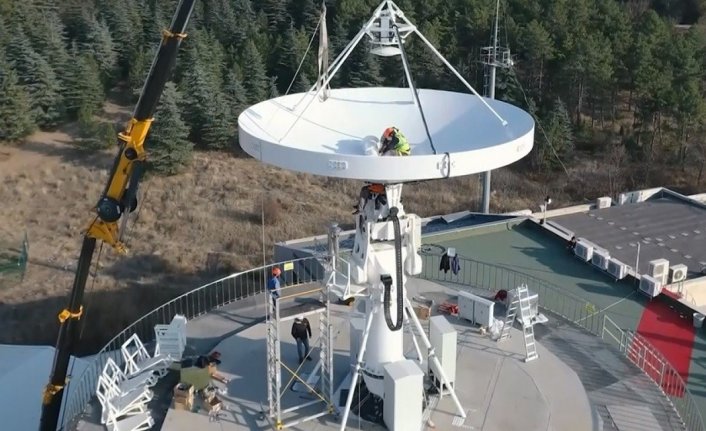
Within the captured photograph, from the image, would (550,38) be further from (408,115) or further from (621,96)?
(408,115)

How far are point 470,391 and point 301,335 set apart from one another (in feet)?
14.2

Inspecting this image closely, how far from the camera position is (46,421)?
1916 centimetres

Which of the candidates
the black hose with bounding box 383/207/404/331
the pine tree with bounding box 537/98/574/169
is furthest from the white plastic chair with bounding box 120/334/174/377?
the pine tree with bounding box 537/98/574/169

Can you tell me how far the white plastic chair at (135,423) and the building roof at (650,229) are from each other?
1938 cm

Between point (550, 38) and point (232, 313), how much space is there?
132 feet

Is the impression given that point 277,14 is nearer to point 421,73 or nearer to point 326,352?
point 421,73

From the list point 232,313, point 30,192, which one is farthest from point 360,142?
point 30,192

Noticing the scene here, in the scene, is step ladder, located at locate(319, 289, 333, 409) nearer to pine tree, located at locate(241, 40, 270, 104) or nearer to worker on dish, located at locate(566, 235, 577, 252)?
worker on dish, located at locate(566, 235, 577, 252)

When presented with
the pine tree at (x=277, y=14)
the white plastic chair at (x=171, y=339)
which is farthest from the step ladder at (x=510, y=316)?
the pine tree at (x=277, y=14)

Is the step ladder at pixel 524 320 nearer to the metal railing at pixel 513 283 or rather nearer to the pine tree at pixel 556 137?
the metal railing at pixel 513 283

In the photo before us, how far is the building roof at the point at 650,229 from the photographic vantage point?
30.5 m

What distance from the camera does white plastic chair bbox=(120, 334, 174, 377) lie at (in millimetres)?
18625

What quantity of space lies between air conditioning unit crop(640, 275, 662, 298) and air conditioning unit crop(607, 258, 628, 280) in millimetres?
1053

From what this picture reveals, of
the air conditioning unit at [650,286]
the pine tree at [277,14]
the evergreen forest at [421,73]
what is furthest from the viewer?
the pine tree at [277,14]
